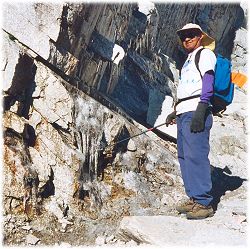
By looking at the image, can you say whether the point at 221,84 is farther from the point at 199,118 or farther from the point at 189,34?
the point at 189,34

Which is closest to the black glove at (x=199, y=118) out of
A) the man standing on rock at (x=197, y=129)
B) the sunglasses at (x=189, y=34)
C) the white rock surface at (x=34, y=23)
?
the man standing on rock at (x=197, y=129)

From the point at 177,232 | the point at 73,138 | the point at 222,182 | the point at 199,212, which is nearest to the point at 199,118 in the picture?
the point at 199,212

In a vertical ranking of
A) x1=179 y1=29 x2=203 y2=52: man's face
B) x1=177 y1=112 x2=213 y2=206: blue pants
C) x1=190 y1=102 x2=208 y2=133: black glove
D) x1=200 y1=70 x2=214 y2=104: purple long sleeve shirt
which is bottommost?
x1=177 y1=112 x2=213 y2=206: blue pants

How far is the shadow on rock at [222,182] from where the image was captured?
8344 millimetres

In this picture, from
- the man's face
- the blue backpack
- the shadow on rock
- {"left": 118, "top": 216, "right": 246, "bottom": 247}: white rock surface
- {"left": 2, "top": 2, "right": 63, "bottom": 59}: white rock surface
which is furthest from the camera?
the shadow on rock

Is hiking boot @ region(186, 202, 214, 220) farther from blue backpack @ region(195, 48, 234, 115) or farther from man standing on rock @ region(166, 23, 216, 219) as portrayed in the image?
blue backpack @ region(195, 48, 234, 115)

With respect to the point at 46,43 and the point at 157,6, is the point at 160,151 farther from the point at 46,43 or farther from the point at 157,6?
the point at 157,6

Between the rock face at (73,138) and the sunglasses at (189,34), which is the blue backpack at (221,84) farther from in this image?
the rock face at (73,138)

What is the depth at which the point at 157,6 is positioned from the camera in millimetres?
12172

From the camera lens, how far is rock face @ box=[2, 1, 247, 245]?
20.9 ft

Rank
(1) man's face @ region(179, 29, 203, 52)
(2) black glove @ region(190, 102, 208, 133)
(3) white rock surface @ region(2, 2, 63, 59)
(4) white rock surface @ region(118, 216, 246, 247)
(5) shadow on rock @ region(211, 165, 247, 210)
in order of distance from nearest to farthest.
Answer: (4) white rock surface @ region(118, 216, 246, 247), (2) black glove @ region(190, 102, 208, 133), (1) man's face @ region(179, 29, 203, 52), (3) white rock surface @ region(2, 2, 63, 59), (5) shadow on rock @ region(211, 165, 247, 210)

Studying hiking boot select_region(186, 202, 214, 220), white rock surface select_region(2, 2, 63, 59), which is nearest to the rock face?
white rock surface select_region(2, 2, 63, 59)

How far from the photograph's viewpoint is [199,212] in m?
6.41

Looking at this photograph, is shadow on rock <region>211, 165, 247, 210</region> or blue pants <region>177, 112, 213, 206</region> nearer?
blue pants <region>177, 112, 213, 206</region>
